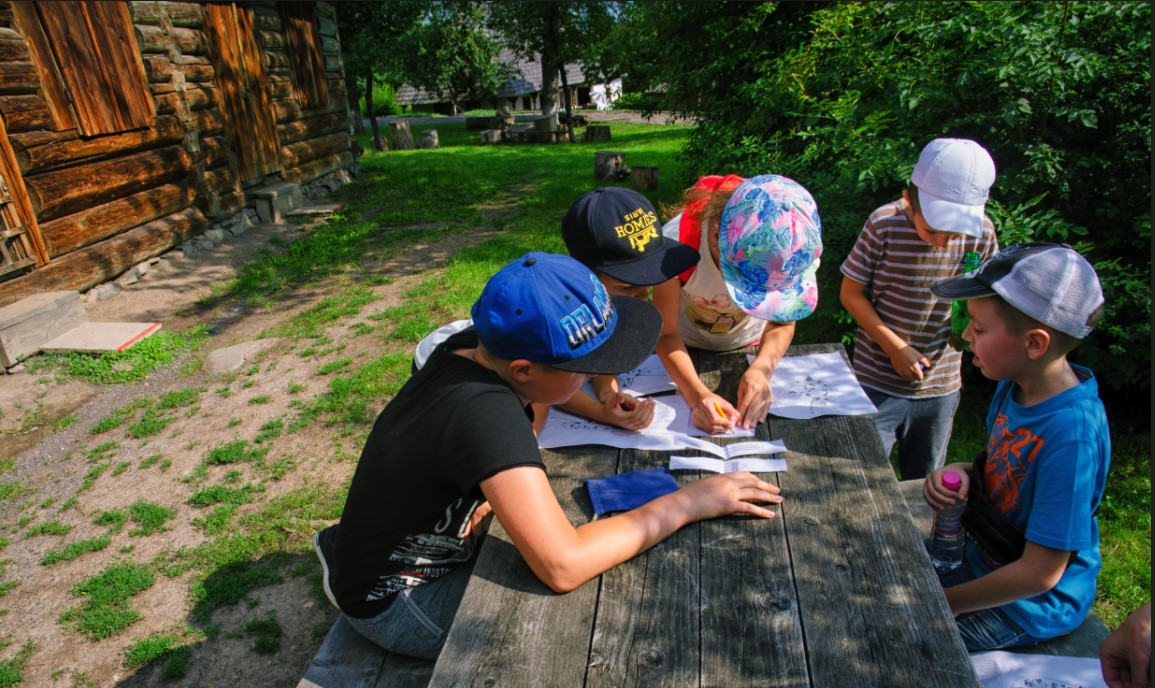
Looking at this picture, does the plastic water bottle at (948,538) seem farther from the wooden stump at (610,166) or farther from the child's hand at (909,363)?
the wooden stump at (610,166)

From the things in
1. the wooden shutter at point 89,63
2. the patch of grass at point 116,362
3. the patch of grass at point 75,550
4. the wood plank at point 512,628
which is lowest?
the patch of grass at point 75,550

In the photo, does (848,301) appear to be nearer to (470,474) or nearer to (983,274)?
(983,274)

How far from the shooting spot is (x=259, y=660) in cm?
290

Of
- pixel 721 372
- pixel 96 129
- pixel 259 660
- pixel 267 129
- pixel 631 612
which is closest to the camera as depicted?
pixel 631 612

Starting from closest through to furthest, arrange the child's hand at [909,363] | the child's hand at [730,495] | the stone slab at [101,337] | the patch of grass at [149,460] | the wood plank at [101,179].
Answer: the child's hand at [730,495] → the child's hand at [909,363] → the patch of grass at [149,460] → the stone slab at [101,337] → the wood plank at [101,179]

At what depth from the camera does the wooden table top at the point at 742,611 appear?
1.38 meters

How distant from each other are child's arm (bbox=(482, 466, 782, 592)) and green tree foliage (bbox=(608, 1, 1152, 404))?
2.95 m

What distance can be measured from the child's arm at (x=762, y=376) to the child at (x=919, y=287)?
19.9 inches

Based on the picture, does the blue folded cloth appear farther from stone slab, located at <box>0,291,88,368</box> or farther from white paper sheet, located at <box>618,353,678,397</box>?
stone slab, located at <box>0,291,88,368</box>

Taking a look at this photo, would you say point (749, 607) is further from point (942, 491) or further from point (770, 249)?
point (770, 249)

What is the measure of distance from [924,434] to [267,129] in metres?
10.1

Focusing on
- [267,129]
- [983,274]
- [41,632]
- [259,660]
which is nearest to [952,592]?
[983,274]

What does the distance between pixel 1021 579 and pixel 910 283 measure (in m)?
1.37

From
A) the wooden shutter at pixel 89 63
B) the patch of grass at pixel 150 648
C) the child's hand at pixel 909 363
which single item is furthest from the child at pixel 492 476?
the wooden shutter at pixel 89 63
